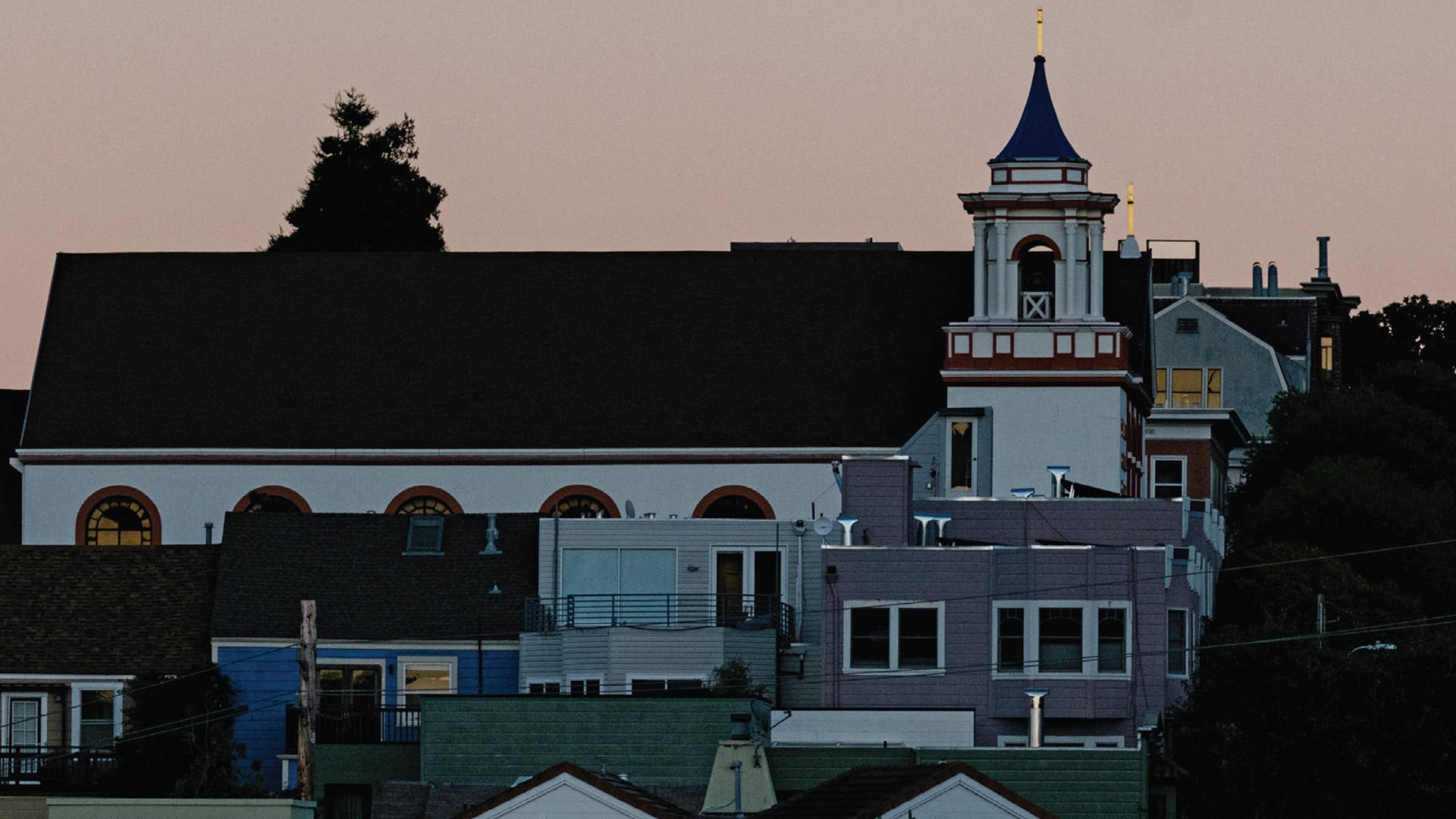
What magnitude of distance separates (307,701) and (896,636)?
1275 centimetres

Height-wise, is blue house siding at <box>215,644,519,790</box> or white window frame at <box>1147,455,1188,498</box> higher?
white window frame at <box>1147,455,1188,498</box>

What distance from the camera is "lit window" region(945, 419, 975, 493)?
303 feet

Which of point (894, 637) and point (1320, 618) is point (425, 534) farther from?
point (1320, 618)

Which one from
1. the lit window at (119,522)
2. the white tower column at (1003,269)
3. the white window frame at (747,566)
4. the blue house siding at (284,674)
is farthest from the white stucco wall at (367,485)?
the blue house siding at (284,674)

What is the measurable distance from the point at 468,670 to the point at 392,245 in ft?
191

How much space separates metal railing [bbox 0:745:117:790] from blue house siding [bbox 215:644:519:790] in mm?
3576

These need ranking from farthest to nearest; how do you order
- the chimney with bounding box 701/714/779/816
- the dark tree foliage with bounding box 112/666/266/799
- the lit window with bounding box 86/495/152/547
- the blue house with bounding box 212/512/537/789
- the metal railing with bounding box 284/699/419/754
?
the lit window with bounding box 86/495/152/547 < the blue house with bounding box 212/512/537/789 < the dark tree foliage with bounding box 112/666/266/799 < the metal railing with bounding box 284/699/419/754 < the chimney with bounding box 701/714/779/816

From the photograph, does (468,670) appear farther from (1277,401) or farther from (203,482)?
(1277,401)

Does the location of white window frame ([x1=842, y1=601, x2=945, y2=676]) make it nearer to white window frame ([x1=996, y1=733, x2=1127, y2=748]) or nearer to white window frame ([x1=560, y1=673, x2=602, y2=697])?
white window frame ([x1=996, y1=733, x2=1127, y2=748])

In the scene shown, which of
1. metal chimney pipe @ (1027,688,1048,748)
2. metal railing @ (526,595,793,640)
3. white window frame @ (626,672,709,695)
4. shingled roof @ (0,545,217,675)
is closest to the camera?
metal chimney pipe @ (1027,688,1048,748)

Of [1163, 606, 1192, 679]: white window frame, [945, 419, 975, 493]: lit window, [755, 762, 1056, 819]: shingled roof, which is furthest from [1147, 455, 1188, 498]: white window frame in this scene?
[755, 762, 1056, 819]: shingled roof

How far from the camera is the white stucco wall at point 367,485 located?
94.4 m

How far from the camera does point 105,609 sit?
80.0 meters

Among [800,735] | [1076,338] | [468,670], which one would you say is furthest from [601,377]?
[800,735]
